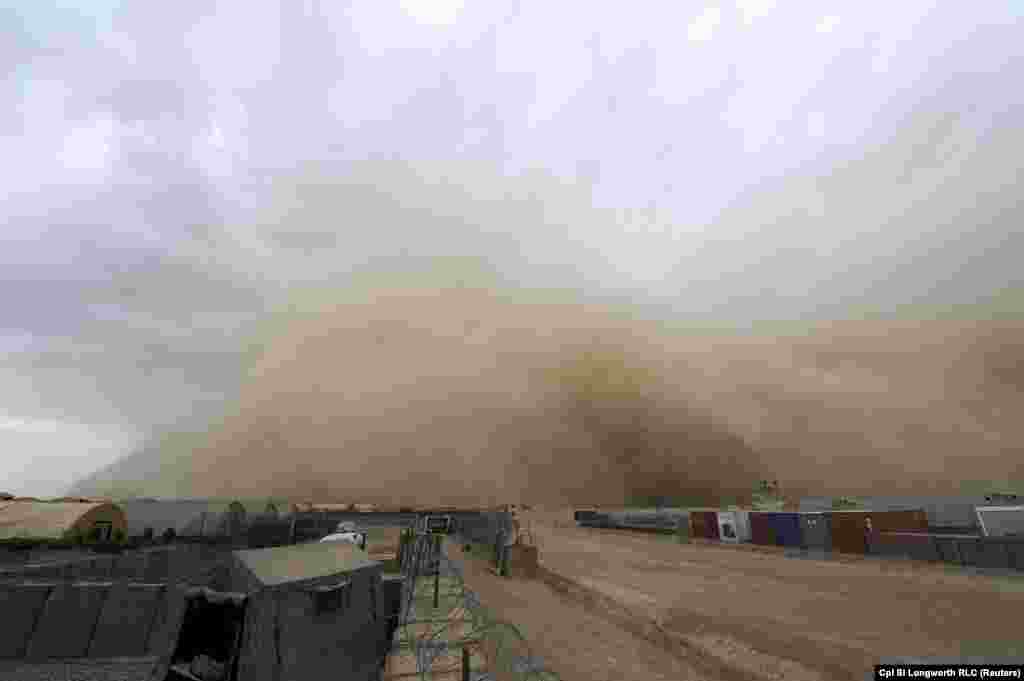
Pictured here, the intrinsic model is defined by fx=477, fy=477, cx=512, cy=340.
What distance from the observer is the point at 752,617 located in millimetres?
17438

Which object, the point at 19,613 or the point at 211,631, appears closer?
the point at 211,631

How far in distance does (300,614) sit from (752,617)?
17.4 m

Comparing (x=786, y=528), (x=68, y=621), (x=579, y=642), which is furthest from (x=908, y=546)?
(x=68, y=621)

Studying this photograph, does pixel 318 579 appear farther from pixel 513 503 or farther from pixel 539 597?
pixel 513 503

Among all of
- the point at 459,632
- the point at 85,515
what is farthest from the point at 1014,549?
the point at 85,515

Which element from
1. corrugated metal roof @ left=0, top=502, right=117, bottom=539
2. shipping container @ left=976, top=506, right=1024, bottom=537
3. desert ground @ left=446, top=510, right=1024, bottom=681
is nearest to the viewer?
desert ground @ left=446, top=510, right=1024, bottom=681

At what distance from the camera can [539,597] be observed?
2081 cm

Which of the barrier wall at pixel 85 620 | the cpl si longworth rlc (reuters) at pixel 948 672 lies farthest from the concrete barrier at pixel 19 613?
the cpl si longworth rlc (reuters) at pixel 948 672

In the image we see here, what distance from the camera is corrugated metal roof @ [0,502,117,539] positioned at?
23.3 metres

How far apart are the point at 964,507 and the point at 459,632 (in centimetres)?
5000

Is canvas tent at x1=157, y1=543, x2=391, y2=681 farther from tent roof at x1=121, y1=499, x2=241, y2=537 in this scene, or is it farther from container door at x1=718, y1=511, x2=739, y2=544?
container door at x1=718, y1=511, x2=739, y2=544

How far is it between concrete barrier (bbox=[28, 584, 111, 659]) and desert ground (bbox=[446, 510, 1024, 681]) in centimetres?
1022

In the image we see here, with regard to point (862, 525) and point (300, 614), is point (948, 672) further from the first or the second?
point (862, 525)

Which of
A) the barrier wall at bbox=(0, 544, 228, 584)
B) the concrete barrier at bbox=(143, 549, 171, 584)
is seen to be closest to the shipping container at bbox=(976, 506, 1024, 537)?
the barrier wall at bbox=(0, 544, 228, 584)
